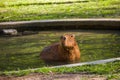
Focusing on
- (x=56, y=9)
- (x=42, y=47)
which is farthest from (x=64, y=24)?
(x=56, y=9)

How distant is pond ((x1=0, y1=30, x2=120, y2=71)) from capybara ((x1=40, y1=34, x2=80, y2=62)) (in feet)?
0.71

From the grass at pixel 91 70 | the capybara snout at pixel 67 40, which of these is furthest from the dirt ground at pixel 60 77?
the capybara snout at pixel 67 40

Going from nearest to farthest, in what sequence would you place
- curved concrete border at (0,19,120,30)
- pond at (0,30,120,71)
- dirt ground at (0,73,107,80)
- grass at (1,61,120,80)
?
dirt ground at (0,73,107,80) → grass at (1,61,120,80) → pond at (0,30,120,71) → curved concrete border at (0,19,120,30)

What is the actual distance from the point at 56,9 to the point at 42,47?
6405mm

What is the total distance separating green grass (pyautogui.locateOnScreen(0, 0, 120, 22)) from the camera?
53.8 ft

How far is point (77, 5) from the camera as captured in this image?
1931 centimetres

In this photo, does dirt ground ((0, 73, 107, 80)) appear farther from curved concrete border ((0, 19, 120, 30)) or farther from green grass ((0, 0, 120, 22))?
green grass ((0, 0, 120, 22))

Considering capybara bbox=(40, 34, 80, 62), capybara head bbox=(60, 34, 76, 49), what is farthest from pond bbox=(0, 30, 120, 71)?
capybara head bbox=(60, 34, 76, 49)

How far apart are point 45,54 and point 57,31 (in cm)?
411

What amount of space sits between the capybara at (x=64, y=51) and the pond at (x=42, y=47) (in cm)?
22

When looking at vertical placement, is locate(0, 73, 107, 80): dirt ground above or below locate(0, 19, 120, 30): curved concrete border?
above

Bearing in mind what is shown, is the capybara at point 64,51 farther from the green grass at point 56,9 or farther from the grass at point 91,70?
the green grass at point 56,9

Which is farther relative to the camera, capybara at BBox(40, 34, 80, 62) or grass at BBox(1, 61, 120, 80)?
capybara at BBox(40, 34, 80, 62)

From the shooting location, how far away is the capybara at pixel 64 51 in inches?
387
